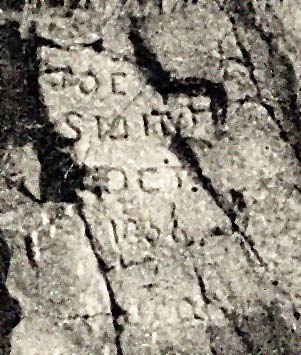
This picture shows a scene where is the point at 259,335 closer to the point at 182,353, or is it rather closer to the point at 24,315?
the point at 182,353

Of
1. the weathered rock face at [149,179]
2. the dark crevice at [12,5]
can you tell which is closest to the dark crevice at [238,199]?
the weathered rock face at [149,179]

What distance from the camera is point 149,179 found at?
1037 millimetres

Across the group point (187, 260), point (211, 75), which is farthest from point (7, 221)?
point (211, 75)

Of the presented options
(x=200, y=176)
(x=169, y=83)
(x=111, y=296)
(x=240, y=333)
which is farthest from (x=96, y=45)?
(x=240, y=333)

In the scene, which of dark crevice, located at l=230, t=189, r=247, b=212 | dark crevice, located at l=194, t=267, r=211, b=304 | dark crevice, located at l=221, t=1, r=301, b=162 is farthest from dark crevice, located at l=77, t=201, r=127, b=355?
dark crevice, located at l=221, t=1, r=301, b=162

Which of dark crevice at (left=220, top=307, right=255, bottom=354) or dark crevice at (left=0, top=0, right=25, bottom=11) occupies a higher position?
dark crevice at (left=0, top=0, right=25, bottom=11)

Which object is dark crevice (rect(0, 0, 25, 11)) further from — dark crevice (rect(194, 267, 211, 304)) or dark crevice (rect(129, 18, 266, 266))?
dark crevice (rect(194, 267, 211, 304))

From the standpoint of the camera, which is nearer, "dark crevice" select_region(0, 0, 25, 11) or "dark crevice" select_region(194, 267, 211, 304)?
"dark crevice" select_region(0, 0, 25, 11)

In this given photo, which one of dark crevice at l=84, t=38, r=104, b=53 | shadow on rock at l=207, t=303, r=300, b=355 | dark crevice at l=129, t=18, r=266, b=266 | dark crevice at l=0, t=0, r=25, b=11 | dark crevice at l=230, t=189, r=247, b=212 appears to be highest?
dark crevice at l=0, t=0, r=25, b=11

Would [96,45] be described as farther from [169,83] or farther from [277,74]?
[277,74]

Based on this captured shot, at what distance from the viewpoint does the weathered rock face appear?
99 cm

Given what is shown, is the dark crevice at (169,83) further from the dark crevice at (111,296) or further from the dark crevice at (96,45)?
the dark crevice at (111,296)

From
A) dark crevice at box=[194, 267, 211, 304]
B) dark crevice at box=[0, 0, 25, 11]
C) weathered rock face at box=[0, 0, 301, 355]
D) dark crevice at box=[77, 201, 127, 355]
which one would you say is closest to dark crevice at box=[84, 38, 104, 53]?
weathered rock face at box=[0, 0, 301, 355]

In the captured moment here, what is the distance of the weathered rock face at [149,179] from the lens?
987mm
